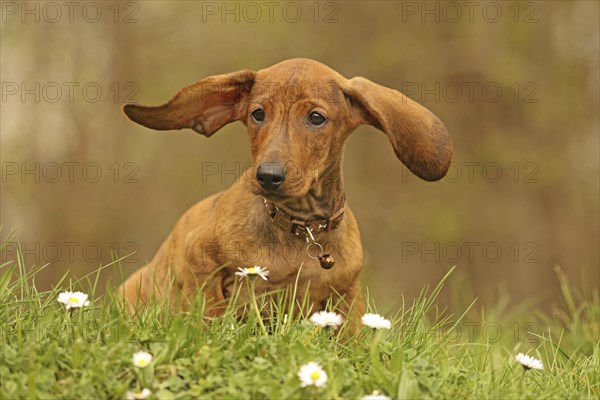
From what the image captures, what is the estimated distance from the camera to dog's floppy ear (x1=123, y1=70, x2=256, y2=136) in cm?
473

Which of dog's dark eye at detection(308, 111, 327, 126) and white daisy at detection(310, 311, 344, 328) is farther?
dog's dark eye at detection(308, 111, 327, 126)

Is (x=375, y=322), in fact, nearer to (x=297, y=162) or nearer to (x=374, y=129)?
(x=297, y=162)

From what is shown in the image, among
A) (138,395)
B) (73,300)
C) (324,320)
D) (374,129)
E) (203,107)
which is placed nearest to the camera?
(138,395)

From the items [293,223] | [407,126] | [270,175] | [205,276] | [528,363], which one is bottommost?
[528,363]

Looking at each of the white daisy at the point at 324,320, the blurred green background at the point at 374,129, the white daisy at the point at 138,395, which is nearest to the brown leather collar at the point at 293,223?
the white daisy at the point at 324,320

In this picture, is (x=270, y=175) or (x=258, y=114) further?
(x=258, y=114)

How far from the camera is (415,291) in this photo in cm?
1189

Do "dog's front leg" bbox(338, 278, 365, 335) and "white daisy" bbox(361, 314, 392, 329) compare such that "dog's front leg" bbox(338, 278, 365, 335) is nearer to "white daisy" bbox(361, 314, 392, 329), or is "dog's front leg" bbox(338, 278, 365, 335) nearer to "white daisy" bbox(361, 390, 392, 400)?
"white daisy" bbox(361, 314, 392, 329)

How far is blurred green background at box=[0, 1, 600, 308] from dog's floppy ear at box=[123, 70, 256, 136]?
493cm

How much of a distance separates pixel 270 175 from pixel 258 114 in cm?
50

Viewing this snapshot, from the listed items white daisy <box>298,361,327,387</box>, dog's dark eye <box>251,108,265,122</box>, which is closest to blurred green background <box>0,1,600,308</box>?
dog's dark eye <box>251,108,265,122</box>

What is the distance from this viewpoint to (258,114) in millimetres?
4562

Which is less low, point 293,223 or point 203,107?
point 203,107

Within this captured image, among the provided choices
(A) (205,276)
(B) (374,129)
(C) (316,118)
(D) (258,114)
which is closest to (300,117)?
(C) (316,118)
